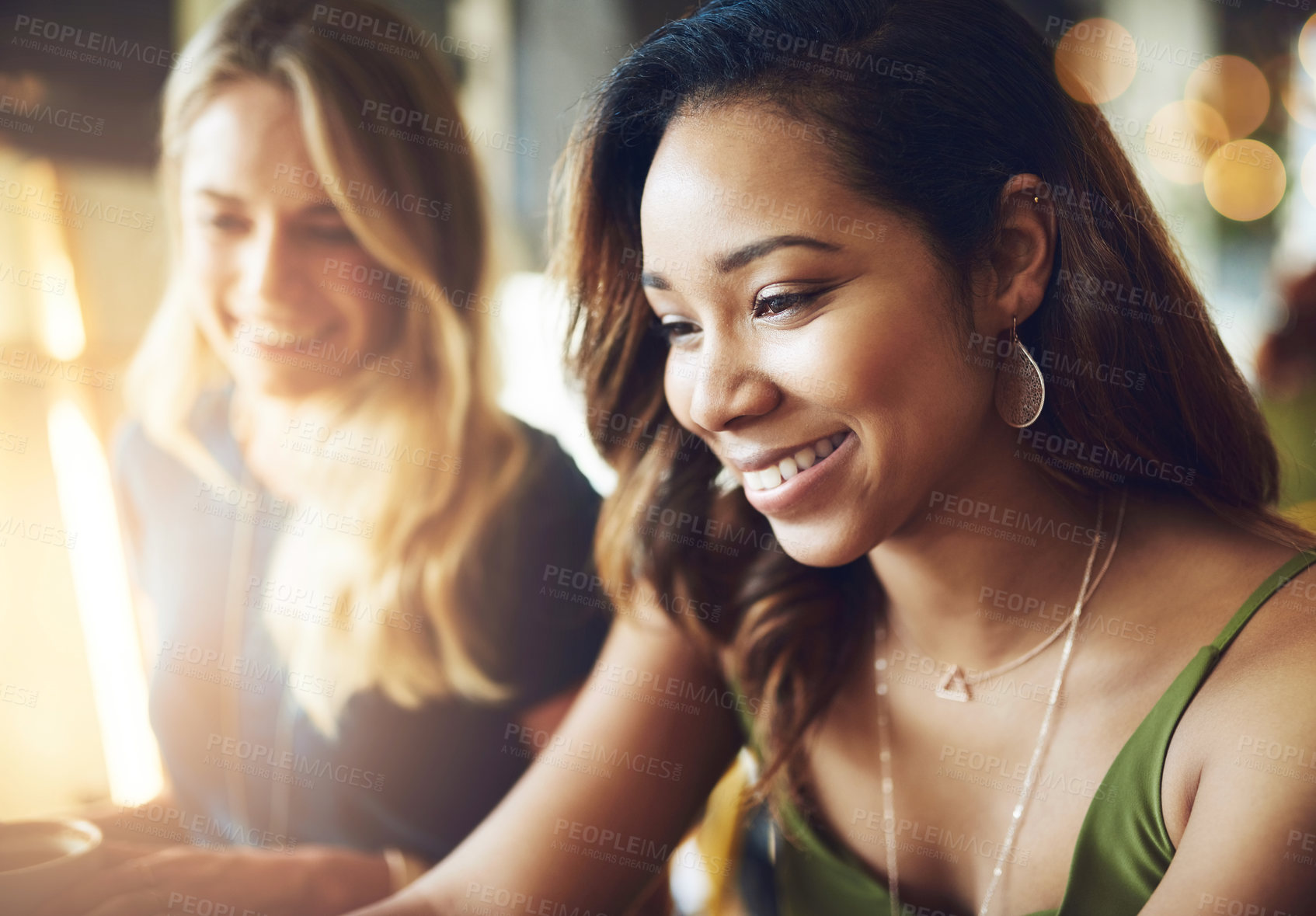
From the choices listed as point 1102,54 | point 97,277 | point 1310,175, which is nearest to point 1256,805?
point 1102,54

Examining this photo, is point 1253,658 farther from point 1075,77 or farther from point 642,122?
point 642,122

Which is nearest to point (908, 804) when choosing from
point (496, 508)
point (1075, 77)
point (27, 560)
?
point (496, 508)

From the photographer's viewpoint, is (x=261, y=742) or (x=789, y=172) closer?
(x=789, y=172)

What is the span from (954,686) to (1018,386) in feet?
1.03

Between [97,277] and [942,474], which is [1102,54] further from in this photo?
[97,277]

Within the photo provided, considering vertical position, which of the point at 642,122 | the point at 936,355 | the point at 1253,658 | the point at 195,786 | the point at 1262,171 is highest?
the point at 1262,171

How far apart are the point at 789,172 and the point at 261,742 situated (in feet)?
2.93

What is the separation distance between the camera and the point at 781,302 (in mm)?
710

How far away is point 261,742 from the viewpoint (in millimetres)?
1058

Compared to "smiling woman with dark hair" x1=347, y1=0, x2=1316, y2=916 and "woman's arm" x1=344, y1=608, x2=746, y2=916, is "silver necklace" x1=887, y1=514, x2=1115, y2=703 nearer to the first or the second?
"smiling woman with dark hair" x1=347, y1=0, x2=1316, y2=916

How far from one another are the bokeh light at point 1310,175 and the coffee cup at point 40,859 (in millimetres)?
1852

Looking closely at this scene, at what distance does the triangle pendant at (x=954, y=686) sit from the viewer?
87cm

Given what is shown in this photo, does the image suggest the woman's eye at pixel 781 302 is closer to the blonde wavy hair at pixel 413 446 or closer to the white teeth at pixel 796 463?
the white teeth at pixel 796 463

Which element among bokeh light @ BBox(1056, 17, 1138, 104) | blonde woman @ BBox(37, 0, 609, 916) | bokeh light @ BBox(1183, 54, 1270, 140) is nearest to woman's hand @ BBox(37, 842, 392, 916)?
blonde woman @ BBox(37, 0, 609, 916)
